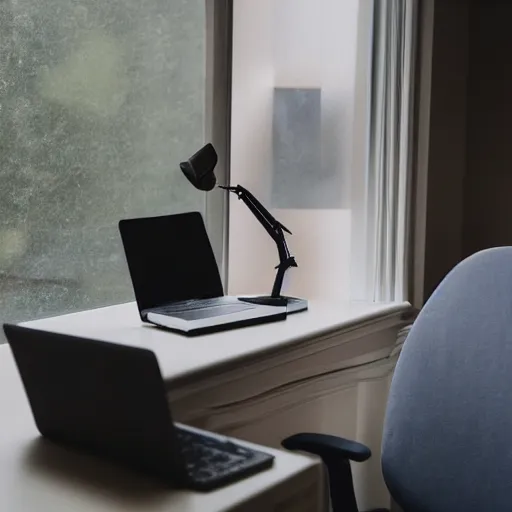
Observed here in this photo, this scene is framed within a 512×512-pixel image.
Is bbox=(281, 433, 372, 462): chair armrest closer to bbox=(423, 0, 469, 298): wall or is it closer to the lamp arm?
the lamp arm

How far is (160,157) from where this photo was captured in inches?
72.0

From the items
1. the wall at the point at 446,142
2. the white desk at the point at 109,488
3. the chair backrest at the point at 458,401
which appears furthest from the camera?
the wall at the point at 446,142

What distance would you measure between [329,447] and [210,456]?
0.41m

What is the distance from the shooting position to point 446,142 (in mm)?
2041

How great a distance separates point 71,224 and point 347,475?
A: 0.74 meters

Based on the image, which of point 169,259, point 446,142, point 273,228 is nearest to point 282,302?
point 273,228

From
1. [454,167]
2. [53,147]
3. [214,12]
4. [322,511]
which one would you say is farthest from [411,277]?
[53,147]

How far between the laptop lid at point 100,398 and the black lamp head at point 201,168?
0.66 metres

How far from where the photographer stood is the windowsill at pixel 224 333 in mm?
1332

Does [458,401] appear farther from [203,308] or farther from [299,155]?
[299,155]

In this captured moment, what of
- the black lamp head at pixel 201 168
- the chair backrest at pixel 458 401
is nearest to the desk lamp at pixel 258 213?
the black lamp head at pixel 201 168

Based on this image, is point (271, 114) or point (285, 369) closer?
point (285, 369)

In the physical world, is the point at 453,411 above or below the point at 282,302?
below

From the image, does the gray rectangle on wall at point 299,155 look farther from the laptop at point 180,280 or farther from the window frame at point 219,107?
the laptop at point 180,280
